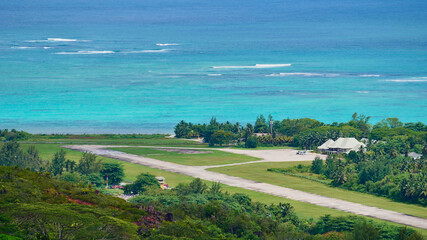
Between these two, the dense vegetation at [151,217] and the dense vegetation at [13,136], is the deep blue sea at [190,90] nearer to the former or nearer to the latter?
the dense vegetation at [13,136]

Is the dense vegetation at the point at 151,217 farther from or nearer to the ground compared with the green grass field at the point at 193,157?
nearer to the ground

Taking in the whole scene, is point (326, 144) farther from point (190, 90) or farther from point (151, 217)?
point (190, 90)

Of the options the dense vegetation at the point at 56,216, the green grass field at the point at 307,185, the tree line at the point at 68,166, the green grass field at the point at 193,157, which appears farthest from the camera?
the green grass field at the point at 193,157

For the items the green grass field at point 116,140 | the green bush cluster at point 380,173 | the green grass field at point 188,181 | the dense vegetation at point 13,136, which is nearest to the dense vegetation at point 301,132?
the green grass field at point 116,140

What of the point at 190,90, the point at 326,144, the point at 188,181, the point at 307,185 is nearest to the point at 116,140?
the point at 326,144

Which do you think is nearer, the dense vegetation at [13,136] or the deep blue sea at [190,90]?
the dense vegetation at [13,136]

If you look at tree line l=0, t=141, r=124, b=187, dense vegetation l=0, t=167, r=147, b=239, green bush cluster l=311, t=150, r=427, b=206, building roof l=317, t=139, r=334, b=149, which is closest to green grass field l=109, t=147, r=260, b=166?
building roof l=317, t=139, r=334, b=149
